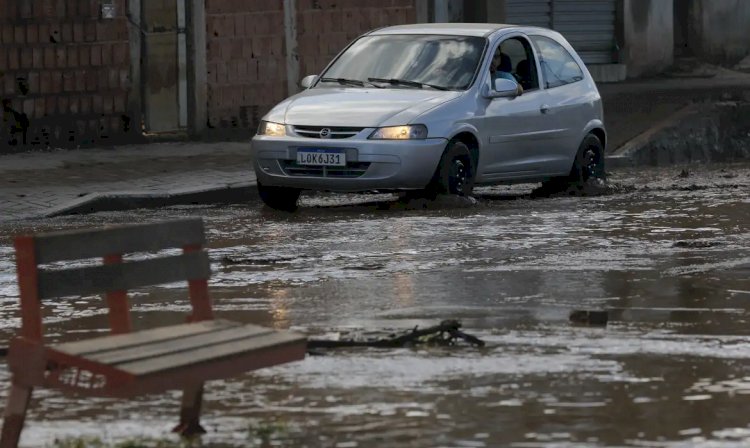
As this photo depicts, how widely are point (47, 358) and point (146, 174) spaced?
1264 cm

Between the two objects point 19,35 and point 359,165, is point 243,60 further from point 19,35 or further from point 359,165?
point 359,165

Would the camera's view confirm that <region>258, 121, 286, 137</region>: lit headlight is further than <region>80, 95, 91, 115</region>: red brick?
No

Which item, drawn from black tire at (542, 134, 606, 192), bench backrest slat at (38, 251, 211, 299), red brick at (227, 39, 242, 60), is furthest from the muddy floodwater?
red brick at (227, 39, 242, 60)

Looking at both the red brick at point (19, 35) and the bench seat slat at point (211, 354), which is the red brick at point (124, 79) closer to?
the red brick at point (19, 35)

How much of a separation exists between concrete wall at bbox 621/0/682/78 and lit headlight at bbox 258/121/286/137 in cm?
1607

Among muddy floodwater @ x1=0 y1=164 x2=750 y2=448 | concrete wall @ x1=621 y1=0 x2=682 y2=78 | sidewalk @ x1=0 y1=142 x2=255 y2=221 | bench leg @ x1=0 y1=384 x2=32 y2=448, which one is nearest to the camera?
bench leg @ x1=0 y1=384 x2=32 y2=448

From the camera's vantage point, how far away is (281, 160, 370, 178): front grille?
16.4 m

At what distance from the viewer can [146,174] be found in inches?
759

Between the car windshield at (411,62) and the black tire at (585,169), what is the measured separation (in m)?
1.59

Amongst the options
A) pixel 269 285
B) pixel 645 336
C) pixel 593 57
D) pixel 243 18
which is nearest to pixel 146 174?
pixel 243 18

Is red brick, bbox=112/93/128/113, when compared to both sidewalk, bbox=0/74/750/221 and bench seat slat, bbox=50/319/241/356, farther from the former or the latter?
bench seat slat, bbox=50/319/241/356

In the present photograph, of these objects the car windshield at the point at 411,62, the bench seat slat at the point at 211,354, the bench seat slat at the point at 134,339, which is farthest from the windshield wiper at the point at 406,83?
the bench seat slat at the point at 211,354

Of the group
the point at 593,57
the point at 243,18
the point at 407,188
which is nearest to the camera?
the point at 407,188

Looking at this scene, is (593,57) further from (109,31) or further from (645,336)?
(645,336)
